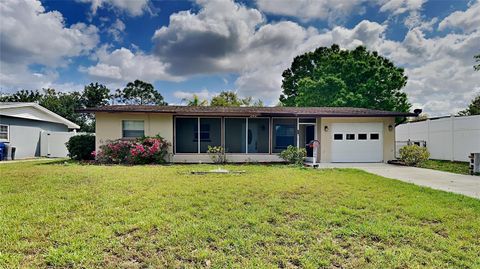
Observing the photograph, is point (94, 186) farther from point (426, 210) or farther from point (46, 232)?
point (426, 210)

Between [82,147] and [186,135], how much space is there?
5.37 meters

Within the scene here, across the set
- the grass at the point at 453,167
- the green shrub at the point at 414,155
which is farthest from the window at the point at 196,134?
A: the grass at the point at 453,167

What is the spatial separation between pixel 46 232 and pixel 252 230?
298 centimetres

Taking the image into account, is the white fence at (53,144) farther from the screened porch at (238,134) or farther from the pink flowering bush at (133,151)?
the screened porch at (238,134)

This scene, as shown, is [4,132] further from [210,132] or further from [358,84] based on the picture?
[358,84]

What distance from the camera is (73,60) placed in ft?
59.1

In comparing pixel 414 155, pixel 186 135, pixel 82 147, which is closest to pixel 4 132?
pixel 82 147

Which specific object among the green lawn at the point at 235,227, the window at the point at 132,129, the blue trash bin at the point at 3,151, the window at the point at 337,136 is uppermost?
the window at the point at 132,129

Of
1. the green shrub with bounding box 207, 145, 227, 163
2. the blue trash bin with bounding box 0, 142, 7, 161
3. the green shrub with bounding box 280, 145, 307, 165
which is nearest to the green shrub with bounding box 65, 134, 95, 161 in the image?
the blue trash bin with bounding box 0, 142, 7, 161

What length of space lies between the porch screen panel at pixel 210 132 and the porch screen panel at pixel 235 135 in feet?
1.39

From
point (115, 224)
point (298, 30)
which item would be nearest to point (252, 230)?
point (115, 224)

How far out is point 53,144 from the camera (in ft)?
59.8

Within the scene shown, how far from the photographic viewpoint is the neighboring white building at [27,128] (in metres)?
15.6

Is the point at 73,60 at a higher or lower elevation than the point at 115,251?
higher
